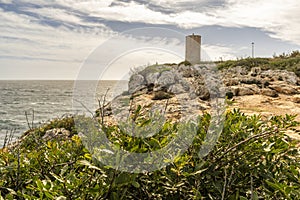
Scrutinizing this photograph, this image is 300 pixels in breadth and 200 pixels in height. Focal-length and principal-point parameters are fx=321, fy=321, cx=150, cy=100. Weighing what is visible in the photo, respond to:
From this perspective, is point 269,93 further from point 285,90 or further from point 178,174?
point 178,174

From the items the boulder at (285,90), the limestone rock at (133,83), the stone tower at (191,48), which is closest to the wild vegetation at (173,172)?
the stone tower at (191,48)

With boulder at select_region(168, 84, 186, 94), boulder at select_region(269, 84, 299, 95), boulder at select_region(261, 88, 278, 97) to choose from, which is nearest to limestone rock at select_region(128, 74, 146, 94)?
boulder at select_region(168, 84, 186, 94)

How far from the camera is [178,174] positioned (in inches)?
44.6

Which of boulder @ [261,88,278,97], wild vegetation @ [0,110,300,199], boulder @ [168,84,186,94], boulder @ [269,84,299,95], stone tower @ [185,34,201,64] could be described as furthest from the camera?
boulder @ [269,84,299,95]

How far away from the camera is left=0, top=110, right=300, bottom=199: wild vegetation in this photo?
102 cm

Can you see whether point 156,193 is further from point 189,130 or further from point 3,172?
point 3,172

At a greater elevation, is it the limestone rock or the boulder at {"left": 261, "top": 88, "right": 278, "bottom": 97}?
the limestone rock

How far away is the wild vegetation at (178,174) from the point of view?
102 centimetres

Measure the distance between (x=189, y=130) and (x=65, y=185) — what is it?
21.3 inches

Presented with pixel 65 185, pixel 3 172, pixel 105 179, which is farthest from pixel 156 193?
pixel 3 172

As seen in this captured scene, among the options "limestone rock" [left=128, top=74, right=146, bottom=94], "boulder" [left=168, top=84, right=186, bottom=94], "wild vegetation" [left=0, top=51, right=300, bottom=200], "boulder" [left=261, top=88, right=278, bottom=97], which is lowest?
"boulder" [left=261, top=88, right=278, bottom=97]

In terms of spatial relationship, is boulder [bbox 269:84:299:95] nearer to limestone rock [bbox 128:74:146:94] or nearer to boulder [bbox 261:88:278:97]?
boulder [bbox 261:88:278:97]

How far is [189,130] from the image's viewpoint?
1305 millimetres

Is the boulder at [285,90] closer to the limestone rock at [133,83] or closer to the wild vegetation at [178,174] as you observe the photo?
the limestone rock at [133,83]
